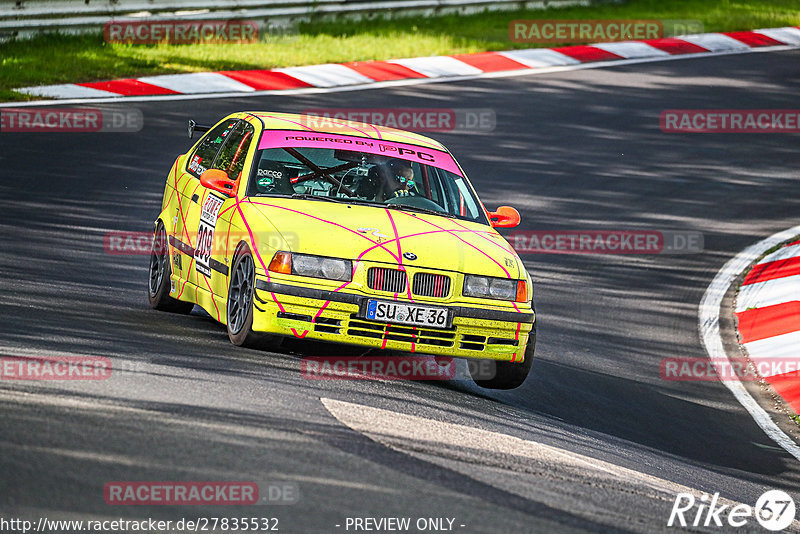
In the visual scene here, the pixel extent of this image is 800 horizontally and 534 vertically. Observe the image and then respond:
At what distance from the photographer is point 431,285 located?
802 cm

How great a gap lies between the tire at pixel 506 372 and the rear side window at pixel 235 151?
85.7 inches

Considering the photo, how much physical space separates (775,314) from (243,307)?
5834 mm

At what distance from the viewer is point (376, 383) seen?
7801mm

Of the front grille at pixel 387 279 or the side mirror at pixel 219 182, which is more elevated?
the side mirror at pixel 219 182

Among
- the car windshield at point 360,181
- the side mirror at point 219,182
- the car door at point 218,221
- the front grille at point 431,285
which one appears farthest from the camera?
the car windshield at point 360,181

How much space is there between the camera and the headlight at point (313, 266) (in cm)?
791

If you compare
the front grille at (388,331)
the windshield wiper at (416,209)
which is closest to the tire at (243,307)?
the front grille at (388,331)

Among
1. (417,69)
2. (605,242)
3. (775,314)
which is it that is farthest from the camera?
(417,69)

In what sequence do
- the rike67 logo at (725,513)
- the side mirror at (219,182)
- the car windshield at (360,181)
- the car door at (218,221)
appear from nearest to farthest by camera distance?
1. the rike67 logo at (725,513)
2. the car door at (218,221)
3. the side mirror at (219,182)
4. the car windshield at (360,181)

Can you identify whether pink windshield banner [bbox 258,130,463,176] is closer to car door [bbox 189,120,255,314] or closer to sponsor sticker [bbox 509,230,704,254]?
car door [bbox 189,120,255,314]

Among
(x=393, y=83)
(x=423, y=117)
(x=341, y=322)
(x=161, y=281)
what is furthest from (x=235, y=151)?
(x=393, y=83)

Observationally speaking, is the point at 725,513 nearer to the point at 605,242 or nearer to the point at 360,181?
the point at 360,181

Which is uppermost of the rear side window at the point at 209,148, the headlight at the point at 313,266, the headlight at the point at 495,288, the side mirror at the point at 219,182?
the rear side window at the point at 209,148

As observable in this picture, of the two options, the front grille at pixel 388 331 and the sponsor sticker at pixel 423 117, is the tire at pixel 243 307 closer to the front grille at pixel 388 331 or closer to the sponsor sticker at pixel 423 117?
the front grille at pixel 388 331
